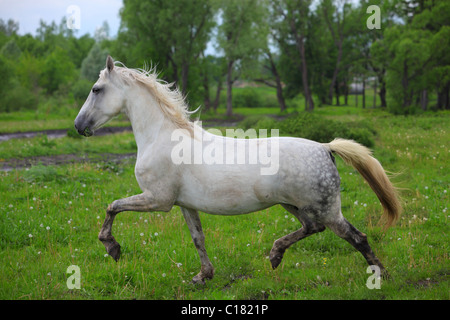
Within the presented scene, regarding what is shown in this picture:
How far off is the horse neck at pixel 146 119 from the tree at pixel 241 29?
128ft

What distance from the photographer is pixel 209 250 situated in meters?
6.55

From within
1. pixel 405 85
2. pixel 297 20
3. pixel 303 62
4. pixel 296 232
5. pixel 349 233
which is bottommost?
pixel 296 232

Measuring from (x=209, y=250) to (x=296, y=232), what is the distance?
165 centimetres

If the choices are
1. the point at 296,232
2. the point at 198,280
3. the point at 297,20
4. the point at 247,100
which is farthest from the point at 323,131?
the point at 247,100

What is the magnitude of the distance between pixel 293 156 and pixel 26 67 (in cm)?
6094

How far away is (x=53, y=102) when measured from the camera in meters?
48.1

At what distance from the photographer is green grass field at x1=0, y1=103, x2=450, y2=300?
517 centimetres

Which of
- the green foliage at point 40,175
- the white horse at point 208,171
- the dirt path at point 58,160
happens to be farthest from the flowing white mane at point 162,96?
the dirt path at point 58,160

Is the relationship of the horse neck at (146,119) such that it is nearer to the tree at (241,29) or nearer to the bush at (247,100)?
the tree at (241,29)

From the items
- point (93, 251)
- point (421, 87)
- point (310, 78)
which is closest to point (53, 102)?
point (310, 78)

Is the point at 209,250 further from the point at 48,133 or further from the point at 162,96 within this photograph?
the point at 48,133

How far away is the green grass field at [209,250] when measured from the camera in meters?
5.17

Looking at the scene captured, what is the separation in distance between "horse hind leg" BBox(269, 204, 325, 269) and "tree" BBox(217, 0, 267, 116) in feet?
130
